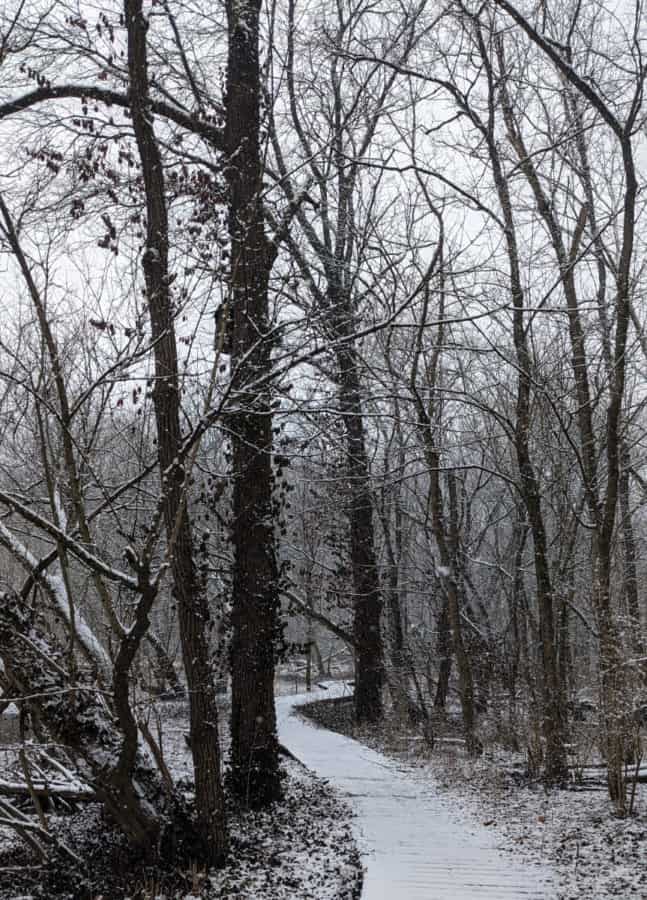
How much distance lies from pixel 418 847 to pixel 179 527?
9.51 feet

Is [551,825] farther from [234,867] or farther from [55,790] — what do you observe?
[55,790]

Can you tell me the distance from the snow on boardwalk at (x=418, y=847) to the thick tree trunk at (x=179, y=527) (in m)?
1.18

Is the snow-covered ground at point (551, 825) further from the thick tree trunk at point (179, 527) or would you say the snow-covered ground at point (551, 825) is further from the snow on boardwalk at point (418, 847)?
the thick tree trunk at point (179, 527)

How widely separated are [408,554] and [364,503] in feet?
14.0

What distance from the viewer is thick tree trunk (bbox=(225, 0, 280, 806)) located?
7.21 m

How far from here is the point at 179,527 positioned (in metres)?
5.33

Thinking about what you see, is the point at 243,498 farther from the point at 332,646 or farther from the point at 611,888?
the point at 332,646

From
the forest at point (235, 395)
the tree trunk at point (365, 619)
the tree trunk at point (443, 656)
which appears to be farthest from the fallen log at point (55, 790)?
the tree trunk at point (443, 656)

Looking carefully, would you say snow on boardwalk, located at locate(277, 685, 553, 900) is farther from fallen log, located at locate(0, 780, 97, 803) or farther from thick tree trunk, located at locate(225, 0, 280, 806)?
fallen log, located at locate(0, 780, 97, 803)

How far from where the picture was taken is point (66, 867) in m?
5.13

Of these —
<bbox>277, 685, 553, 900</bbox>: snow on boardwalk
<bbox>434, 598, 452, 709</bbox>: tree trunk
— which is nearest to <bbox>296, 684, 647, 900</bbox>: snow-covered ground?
<bbox>277, 685, 553, 900</bbox>: snow on boardwalk

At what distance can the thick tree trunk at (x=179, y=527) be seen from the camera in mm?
5348

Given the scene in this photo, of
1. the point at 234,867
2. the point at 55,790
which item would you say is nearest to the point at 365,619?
the point at 234,867

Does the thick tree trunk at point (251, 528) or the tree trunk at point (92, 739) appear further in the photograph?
the thick tree trunk at point (251, 528)
